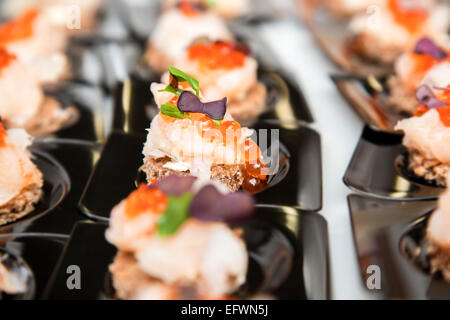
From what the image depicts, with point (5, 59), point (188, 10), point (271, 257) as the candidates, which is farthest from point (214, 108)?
point (188, 10)

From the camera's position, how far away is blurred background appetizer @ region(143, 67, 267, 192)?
6.36 feet

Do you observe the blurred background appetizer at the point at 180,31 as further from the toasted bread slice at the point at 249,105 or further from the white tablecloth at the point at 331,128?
the toasted bread slice at the point at 249,105

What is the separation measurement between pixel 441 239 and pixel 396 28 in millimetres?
1954

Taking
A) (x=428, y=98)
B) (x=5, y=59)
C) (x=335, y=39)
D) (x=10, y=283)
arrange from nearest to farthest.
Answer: (x=10, y=283) → (x=428, y=98) → (x=5, y=59) → (x=335, y=39)

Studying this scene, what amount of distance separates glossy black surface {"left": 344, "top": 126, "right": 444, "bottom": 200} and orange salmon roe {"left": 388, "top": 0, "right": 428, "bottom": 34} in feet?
3.92

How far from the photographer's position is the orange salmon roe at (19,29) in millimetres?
3074

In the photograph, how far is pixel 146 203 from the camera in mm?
1544

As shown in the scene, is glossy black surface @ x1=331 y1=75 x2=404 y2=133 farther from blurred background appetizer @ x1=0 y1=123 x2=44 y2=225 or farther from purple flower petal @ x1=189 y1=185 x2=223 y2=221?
blurred background appetizer @ x1=0 y1=123 x2=44 y2=225

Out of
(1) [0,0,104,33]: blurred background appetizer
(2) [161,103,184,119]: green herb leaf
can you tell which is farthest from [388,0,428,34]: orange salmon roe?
(1) [0,0,104,33]: blurred background appetizer

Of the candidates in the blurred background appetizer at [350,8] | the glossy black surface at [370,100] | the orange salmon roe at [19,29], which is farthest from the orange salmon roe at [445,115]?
the orange salmon roe at [19,29]

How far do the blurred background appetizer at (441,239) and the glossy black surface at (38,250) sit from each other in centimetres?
121

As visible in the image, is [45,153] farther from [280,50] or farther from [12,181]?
[280,50]

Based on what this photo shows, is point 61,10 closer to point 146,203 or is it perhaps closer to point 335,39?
point 335,39
